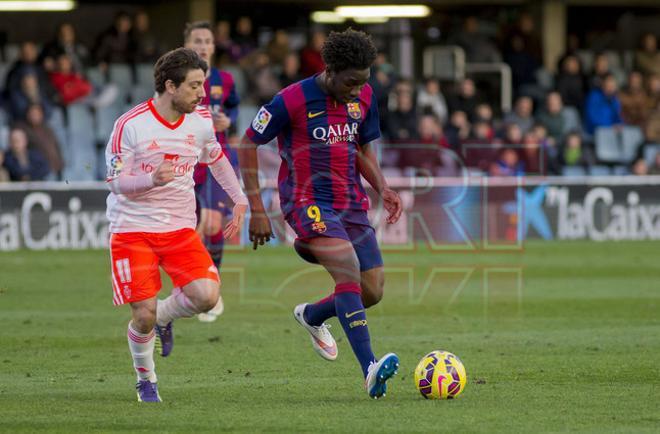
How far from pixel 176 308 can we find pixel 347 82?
186cm

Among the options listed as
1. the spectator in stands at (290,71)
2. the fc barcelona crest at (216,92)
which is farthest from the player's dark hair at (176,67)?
the spectator in stands at (290,71)

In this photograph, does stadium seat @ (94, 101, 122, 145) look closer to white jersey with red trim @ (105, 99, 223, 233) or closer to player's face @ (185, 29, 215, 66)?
player's face @ (185, 29, 215, 66)

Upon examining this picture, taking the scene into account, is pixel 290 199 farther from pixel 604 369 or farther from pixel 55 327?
pixel 55 327

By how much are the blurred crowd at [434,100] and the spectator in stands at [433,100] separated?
0.02 meters

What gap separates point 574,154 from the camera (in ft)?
74.4

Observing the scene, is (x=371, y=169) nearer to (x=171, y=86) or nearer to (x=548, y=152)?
(x=171, y=86)

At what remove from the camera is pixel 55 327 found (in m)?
11.5

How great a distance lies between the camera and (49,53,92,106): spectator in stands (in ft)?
69.9

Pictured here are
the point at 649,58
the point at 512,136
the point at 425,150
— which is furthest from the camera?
the point at 649,58

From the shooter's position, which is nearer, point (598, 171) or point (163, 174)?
point (163, 174)

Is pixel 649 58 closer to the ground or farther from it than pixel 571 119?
farther from it

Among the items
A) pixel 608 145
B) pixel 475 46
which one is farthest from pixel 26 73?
pixel 608 145

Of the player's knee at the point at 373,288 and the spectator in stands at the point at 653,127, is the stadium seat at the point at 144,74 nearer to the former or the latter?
the spectator in stands at the point at 653,127

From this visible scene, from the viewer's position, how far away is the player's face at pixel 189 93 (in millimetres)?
7740
